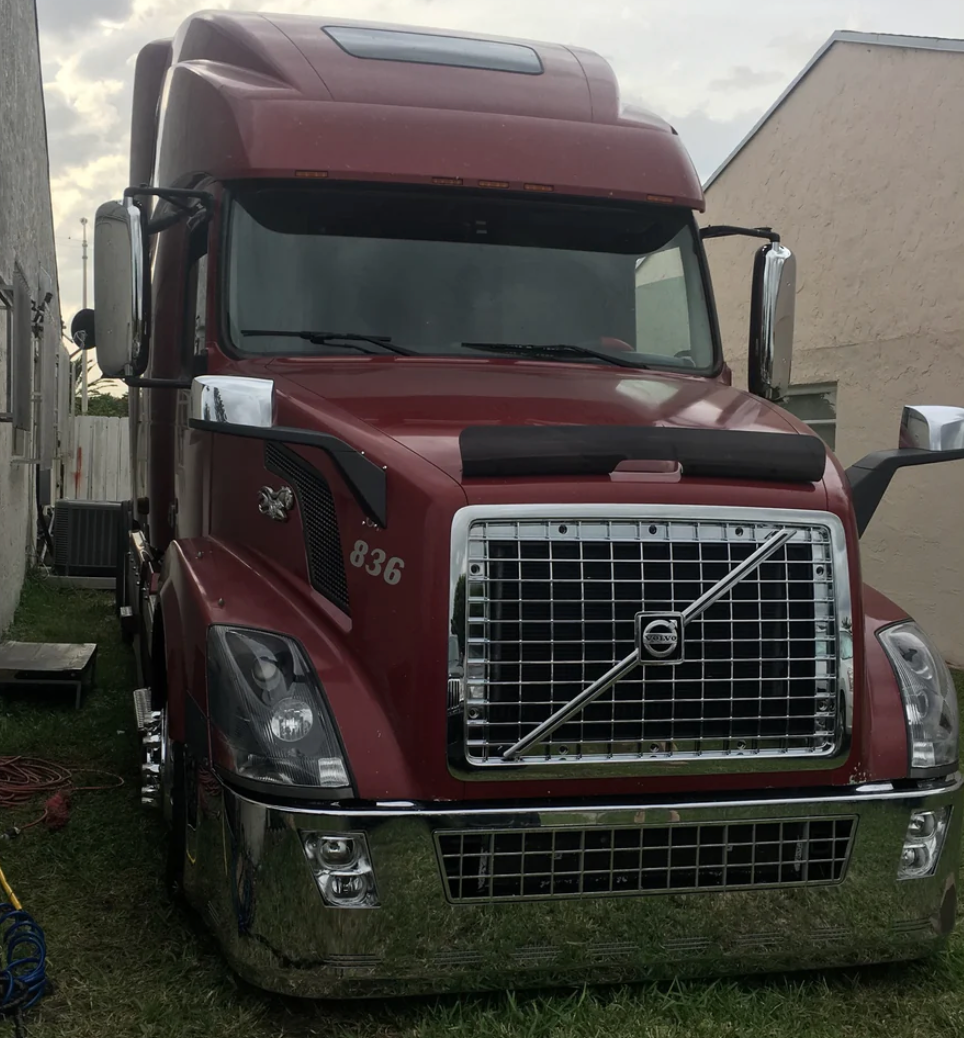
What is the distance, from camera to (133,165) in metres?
7.82

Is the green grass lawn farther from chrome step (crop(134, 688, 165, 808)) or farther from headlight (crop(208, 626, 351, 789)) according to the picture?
headlight (crop(208, 626, 351, 789))

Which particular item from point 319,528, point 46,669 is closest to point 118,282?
point 319,528

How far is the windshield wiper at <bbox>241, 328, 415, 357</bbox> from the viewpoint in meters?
4.52

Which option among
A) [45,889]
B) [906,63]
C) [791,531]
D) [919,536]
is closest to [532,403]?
[791,531]

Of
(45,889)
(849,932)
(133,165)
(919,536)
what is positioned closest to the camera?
(849,932)

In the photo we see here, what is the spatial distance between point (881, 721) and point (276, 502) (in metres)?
1.99

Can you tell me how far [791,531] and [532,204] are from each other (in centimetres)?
193

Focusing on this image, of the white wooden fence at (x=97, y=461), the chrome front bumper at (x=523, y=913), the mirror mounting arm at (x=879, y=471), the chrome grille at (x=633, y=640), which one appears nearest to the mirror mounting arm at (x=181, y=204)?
the chrome grille at (x=633, y=640)

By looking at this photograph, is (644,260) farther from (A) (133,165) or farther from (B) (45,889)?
(A) (133,165)

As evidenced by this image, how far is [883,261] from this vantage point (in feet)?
34.5

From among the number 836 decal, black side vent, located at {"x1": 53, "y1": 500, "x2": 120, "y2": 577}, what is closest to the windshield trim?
the number 836 decal

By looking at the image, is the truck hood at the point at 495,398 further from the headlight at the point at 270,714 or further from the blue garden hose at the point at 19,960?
the blue garden hose at the point at 19,960

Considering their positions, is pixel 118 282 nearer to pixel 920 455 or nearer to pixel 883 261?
pixel 920 455

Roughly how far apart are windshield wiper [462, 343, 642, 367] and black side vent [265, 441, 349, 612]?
1.01 m
